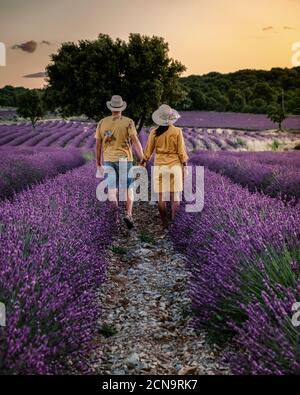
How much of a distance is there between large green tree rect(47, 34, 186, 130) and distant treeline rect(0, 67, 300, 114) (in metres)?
24.1

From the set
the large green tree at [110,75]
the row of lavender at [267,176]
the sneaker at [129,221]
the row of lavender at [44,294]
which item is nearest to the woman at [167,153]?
the sneaker at [129,221]

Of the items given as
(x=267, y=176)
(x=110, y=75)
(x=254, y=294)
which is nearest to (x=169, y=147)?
(x=267, y=176)

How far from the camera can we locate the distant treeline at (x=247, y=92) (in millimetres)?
44531

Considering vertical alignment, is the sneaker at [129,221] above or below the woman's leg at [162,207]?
below

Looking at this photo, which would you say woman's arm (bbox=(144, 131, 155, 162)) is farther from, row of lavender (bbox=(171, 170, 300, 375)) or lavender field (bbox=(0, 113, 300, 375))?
row of lavender (bbox=(171, 170, 300, 375))

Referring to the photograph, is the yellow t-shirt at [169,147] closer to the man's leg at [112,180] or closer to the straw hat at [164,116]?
the straw hat at [164,116]

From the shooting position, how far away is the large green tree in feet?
58.6

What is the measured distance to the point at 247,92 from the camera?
49.4 meters

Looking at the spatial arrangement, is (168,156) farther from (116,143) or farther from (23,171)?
(23,171)

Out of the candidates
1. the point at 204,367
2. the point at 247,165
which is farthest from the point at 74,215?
the point at 247,165

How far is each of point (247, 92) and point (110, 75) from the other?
34352 mm

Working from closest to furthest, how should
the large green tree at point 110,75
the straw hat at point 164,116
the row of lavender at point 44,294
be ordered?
1. the row of lavender at point 44,294
2. the straw hat at point 164,116
3. the large green tree at point 110,75

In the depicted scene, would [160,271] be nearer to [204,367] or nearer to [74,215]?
[74,215]

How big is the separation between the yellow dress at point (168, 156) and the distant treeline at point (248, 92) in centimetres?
3837
